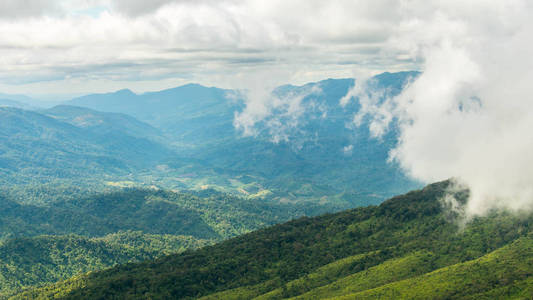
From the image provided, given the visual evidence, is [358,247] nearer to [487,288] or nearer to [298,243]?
[298,243]

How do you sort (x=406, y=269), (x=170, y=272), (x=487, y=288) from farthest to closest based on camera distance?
(x=170, y=272) → (x=406, y=269) → (x=487, y=288)

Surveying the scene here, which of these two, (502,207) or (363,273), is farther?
(502,207)

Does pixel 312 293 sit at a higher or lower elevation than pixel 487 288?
lower

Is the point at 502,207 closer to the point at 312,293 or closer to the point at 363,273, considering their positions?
the point at 363,273

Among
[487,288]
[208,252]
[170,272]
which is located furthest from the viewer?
[208,252]

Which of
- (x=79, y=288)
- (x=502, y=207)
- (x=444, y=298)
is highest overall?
(x=502, y=207)

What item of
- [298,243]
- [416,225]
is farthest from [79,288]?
[416,225]

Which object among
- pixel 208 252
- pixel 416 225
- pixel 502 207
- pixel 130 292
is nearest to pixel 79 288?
pixel 130 292
